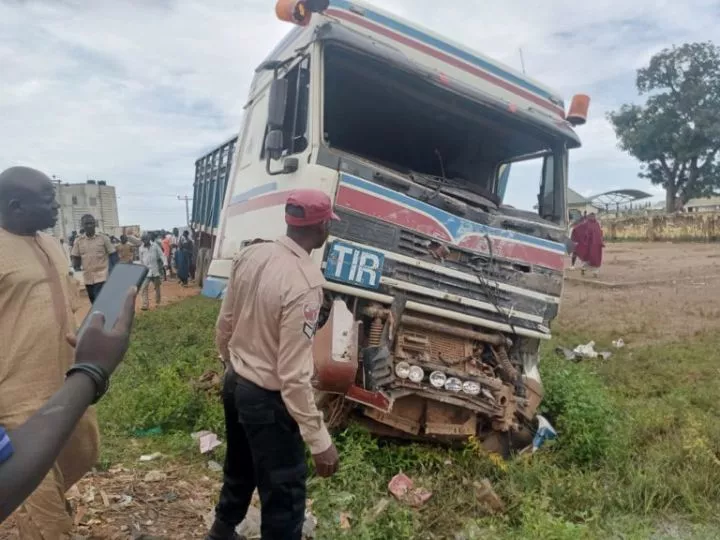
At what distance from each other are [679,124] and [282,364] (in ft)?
136

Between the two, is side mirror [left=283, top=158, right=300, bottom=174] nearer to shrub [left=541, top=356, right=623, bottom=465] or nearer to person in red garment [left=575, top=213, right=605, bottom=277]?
shrub [left=541, top=356, right=623, bottom=465]

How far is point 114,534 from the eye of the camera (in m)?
3.09

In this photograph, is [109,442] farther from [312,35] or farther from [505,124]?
[505,124]

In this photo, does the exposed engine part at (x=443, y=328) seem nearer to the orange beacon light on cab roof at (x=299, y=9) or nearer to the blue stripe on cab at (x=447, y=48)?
the orange beacon light on cab roof at (x=299, y=9)

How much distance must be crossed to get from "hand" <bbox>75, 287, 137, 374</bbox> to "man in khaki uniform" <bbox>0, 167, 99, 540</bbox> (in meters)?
0.83

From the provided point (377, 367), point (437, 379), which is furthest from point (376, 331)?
point (437, 379)

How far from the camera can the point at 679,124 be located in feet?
123

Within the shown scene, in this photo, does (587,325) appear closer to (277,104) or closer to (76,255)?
(277,104)

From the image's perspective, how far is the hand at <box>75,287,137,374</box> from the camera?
1481 millimetres

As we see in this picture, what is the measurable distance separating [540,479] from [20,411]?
2914 mm

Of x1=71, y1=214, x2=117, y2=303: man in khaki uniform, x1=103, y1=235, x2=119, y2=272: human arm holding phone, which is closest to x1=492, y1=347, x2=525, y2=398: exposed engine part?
x1=71, y1=214, x2=117, y2=303: man in khaki uniform

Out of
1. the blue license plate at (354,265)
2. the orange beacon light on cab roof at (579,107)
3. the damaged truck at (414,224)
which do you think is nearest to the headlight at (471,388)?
the damaged truck at (414,224)

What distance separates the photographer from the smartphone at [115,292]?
1.66m

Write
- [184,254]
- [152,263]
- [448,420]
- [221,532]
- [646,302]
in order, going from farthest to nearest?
[184,254], [152,263], [646,302], [448,420], [221,532]
